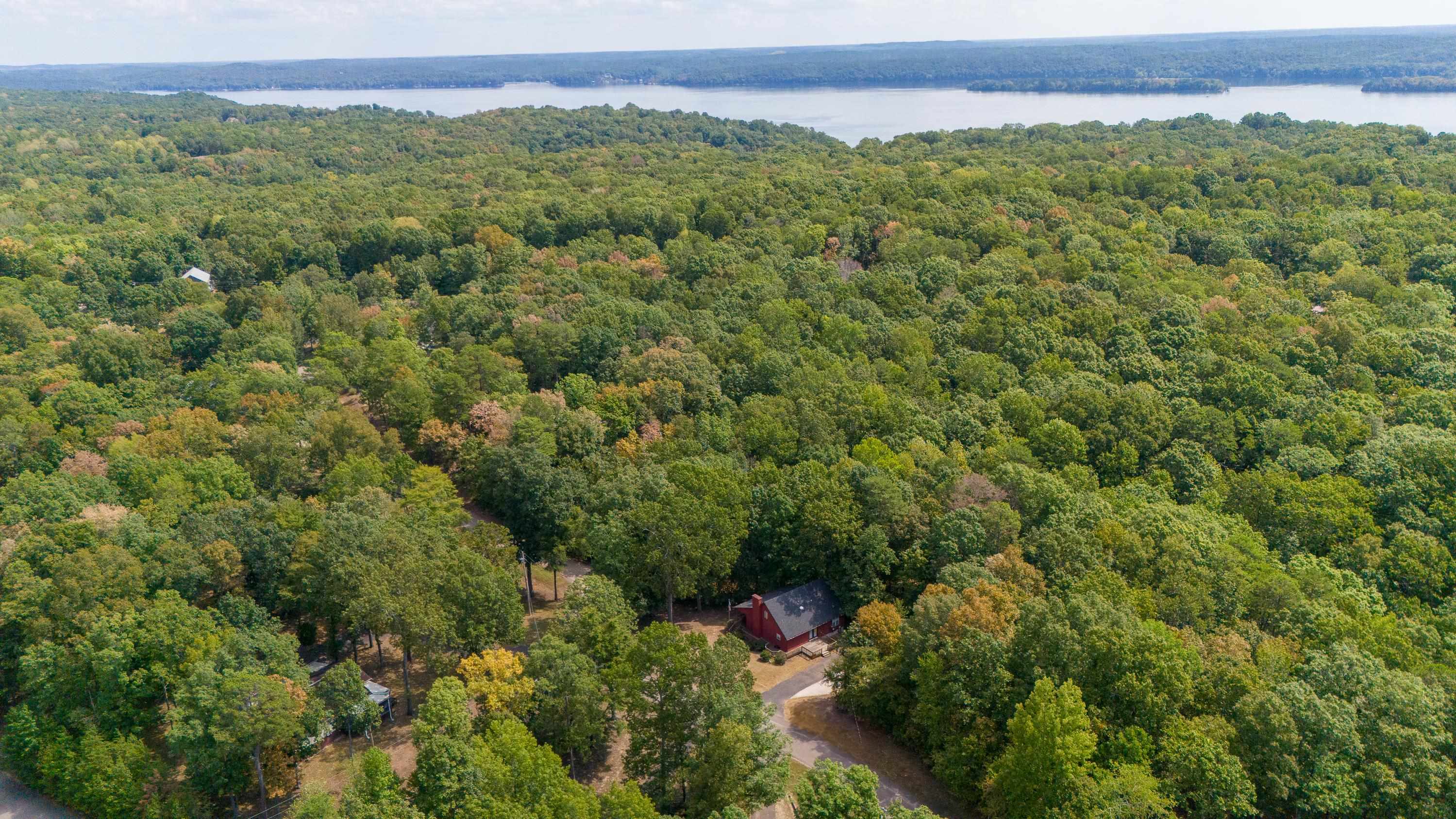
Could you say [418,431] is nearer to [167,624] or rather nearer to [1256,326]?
[167,624]

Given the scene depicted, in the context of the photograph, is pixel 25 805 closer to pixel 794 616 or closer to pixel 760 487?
pixel 794 616

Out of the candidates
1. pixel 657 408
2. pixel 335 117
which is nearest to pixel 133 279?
pixel 657 408

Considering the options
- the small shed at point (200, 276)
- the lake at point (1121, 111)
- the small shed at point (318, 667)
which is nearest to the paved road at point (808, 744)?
the small shed at point (318, 667)

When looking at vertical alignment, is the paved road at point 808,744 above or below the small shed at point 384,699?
below

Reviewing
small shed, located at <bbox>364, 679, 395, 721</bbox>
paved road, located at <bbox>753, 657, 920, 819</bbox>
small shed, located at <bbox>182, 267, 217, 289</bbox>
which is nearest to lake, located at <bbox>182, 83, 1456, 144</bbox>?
small shed, located at <bbox>182, 267, 217, 289</bbox>

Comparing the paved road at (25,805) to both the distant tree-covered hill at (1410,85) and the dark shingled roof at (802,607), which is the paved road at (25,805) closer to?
the dark shingled roof at (802,607)

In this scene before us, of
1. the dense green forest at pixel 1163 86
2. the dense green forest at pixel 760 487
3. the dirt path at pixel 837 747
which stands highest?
the dense green forest at pixel 1163 86

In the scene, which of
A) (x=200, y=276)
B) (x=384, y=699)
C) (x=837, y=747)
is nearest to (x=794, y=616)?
(x=837, y=747)
